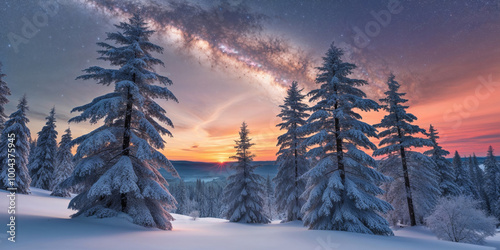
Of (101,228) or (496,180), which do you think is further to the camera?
(496,180)

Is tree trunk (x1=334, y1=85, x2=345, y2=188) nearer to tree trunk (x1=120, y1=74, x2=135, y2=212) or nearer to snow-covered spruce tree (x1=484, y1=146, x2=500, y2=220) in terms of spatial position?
tree trunk (x1=120, y1=74, x2=135, y2=212)

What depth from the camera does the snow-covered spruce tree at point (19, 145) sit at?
25388 mm

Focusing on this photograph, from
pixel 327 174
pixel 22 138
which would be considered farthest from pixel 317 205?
pixel 22 138

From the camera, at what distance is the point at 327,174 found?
14578mm

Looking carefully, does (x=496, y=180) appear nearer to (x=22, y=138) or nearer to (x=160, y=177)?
(x=160, y=177)

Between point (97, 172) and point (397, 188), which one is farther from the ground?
point (97, 172)

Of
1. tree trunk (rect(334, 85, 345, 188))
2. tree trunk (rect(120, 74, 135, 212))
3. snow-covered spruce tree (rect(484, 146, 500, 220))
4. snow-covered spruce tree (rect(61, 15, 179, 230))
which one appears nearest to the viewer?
snow-covered spruce tree (rect(61, 15, 179, 230))

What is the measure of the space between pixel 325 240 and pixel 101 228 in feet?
29.7

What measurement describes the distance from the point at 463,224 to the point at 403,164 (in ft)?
A: 25.2

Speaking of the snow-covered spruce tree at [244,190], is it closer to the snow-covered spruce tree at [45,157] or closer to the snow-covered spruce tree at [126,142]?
the snow-covered spruce tree at [126,142]

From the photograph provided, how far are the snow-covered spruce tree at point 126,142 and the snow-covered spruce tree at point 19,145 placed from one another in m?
21.8

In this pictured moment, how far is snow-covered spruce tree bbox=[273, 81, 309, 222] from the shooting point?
23.5 m

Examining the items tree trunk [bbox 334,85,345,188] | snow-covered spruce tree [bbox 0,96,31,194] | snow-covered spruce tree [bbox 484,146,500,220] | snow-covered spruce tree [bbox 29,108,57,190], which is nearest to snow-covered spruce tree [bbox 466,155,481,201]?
snow-covered spruce tree [bbox 484,146,500,220]

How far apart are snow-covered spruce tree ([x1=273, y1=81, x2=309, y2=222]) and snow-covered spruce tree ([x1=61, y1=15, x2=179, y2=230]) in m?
14.3
